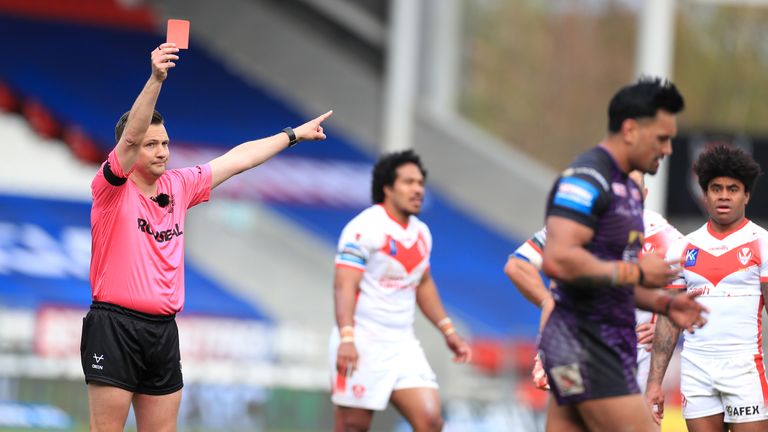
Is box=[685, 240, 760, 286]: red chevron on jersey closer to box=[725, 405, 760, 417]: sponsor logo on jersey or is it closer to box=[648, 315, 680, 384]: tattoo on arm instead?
box=[648, 315, 680, 384]: tattoo on arm

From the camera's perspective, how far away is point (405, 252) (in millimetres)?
9695

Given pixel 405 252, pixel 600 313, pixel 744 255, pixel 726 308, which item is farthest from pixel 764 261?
pixel 405 252

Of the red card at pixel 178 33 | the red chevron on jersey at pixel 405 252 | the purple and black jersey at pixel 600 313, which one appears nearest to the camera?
the purple and black jersey at pixel 600 313

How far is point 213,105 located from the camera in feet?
81.4

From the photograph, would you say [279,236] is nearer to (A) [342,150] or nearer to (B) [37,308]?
(A) [342,150]

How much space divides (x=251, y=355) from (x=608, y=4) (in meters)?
9.66

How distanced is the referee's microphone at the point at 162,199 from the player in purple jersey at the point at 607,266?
7.65ft

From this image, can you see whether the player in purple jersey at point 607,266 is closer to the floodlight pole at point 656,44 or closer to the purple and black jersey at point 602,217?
the purple and black jersey at point 602,217

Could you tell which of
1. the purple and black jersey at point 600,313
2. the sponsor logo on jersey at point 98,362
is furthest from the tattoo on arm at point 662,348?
the sponsor logo on jersey at point 98,362

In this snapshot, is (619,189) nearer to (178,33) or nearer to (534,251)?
(534,251)

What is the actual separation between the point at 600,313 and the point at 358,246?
3.49 meters

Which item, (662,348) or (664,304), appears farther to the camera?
(662,348)

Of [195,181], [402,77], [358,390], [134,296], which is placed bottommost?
[358,390]

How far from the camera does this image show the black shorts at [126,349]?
7.29 metres
